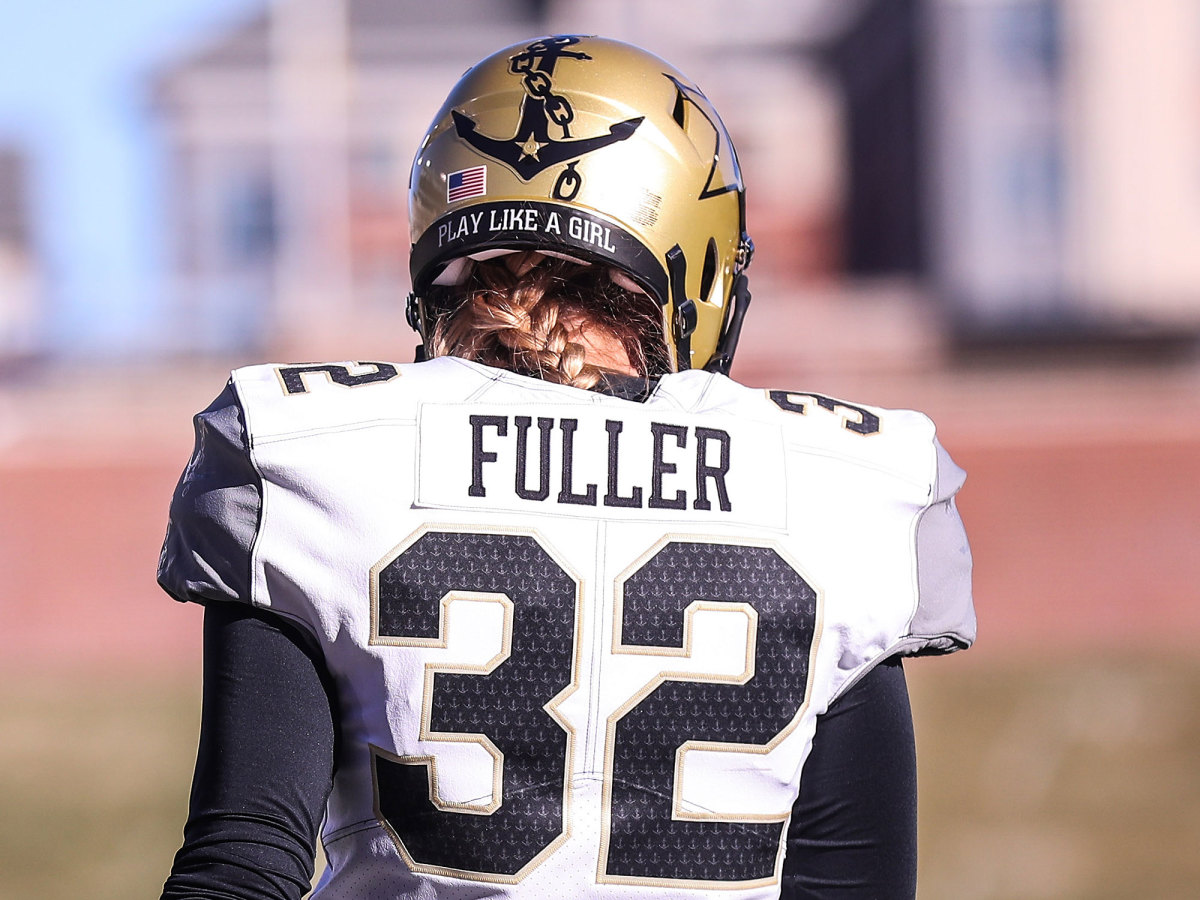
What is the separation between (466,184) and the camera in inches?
65.7

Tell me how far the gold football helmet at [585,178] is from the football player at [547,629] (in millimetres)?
224

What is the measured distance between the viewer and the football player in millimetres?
1293

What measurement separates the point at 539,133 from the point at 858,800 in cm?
81

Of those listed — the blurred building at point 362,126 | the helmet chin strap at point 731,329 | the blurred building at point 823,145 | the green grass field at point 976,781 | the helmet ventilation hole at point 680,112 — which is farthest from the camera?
the blurred building at point 362,126

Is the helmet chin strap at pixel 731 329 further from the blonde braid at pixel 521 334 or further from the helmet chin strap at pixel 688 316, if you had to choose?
the blonde braid at pixel 521 334

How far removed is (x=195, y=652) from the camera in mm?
11633

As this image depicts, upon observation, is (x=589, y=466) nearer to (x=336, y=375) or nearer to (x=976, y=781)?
(x=336, y=375)

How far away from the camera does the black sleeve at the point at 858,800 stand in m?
1.44

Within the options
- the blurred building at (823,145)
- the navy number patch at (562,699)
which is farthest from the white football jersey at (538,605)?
the blurred building at (823,145)

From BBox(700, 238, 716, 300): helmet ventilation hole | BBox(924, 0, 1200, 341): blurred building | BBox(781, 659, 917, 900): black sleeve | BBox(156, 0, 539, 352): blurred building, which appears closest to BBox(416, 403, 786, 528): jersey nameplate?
BBox(781, 659, 917, 900): black sleeve

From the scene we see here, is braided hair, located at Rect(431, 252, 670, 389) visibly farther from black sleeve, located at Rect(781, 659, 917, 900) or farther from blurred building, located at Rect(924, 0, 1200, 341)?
blurred building, located at Rect(924, 0, 1200, 341)

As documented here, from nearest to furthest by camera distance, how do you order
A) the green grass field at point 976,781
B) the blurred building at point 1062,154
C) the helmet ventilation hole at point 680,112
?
the helmet ventilation hole at point 680,112 < the green grass field at point 976,781 < the blurred building at point 1062,154

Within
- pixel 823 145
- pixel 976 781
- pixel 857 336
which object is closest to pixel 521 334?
pixel 976 781

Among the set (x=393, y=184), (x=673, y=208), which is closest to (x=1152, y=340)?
(x=393, y=184)
